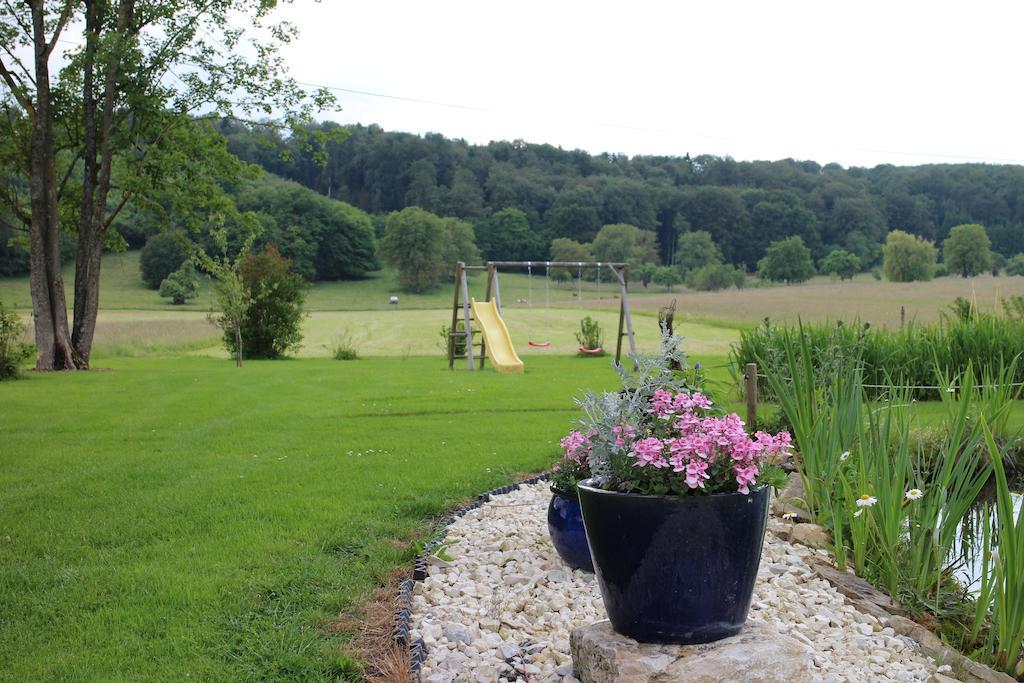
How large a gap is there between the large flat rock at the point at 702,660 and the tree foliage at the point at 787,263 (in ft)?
202

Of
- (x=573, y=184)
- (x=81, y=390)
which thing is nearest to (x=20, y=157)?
(x=81, y=390)

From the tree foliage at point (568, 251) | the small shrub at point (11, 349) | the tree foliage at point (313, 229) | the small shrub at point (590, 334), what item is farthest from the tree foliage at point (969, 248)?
the small shrub at point (11, 349)

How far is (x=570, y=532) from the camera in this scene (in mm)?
4297

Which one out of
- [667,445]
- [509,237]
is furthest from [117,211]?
[509,237]

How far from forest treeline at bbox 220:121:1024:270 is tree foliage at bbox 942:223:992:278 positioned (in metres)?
0.69

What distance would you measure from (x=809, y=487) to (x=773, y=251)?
6071 cm

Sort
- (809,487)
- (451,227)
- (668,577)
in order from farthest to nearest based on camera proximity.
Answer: (451,227) → (809,487) → (668,577)

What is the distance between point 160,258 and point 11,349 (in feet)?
139

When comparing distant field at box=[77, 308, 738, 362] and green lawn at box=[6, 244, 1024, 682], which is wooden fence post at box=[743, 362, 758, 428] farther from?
distant field at box=[77, 308, 738, 362]

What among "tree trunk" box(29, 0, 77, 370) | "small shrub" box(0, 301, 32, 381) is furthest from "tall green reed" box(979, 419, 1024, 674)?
"tree trunk" box(29, 0, 77, 370)

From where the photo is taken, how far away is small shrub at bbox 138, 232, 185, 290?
54.7 meters

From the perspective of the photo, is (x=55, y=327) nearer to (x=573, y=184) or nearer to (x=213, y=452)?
(x=213, y=452)

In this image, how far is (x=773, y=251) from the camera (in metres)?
62.6

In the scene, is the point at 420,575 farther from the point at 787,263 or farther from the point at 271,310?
the point at 787,263
